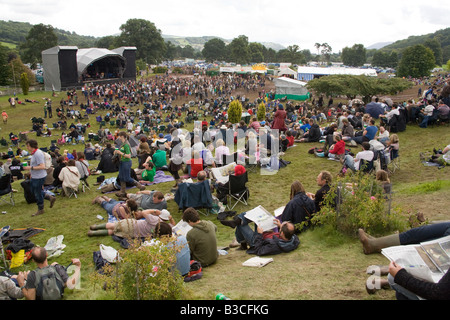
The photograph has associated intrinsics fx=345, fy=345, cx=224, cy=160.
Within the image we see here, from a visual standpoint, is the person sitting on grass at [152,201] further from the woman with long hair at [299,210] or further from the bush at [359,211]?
the bush at [359,211]

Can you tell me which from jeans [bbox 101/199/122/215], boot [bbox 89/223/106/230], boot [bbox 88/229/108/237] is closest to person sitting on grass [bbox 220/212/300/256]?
boot [bbox 88/229/108/237]

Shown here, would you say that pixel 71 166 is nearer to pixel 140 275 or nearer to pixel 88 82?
pixel 140 275

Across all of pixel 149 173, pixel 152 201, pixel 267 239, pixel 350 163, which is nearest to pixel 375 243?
pixel 267 239

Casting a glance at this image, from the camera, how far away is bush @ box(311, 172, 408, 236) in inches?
194

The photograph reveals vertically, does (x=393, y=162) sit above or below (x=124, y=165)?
below

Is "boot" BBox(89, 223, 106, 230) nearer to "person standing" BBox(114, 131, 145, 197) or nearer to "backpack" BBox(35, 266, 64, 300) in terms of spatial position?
"person standing" BBox(114, 131, 145, 197)

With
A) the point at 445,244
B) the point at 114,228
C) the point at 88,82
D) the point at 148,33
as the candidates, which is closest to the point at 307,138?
the point at 114,228

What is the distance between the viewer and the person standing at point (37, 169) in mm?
6844

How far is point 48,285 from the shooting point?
3.48m

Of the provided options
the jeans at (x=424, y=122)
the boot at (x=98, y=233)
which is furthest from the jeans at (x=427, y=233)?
the jeans at (x=424, y=122)

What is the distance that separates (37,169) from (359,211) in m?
6.06

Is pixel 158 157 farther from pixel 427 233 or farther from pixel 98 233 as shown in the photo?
pixel 427 233
